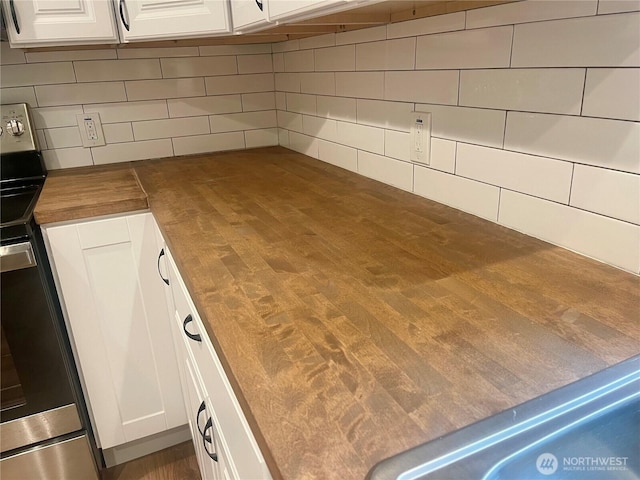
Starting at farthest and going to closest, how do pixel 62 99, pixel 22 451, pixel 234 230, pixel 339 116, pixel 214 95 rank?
pixel 214 95
pixel 62 99
pixel 339 116
pixel 22 451
pixel 234 230

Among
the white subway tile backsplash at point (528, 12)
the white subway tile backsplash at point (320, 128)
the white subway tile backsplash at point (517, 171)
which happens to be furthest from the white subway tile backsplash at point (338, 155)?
the white subway tile backsplash at point (528, 12)

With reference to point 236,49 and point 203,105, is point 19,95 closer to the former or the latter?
point 203,105

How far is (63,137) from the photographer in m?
1.75

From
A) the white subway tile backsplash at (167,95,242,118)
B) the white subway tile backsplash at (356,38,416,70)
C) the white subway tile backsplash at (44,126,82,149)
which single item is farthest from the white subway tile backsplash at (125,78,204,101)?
Answer: the white subway tile backsplash at (356,38,416,70)

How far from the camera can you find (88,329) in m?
1.43

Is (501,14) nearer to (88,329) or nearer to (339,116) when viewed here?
(339,116)

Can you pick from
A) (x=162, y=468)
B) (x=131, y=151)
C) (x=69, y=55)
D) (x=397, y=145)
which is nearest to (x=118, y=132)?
(x=131, y=151)

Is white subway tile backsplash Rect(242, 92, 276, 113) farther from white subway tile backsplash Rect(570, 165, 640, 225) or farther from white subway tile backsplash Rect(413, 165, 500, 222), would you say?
white subway tile backsplash Rect(570, 165, 640, 225)

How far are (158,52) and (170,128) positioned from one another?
0.28 meters

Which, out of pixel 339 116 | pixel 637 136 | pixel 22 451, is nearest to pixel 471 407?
pixel 637 136

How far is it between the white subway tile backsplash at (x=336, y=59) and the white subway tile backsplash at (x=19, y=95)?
39.2 inches

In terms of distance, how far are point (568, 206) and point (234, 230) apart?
2.20 ft

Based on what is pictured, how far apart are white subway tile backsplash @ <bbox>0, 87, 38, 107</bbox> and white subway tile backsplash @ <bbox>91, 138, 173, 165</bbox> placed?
25 cm

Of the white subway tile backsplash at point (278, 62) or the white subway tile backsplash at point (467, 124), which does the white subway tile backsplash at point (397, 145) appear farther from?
the white subway tile backsplash at point (278, 62)
